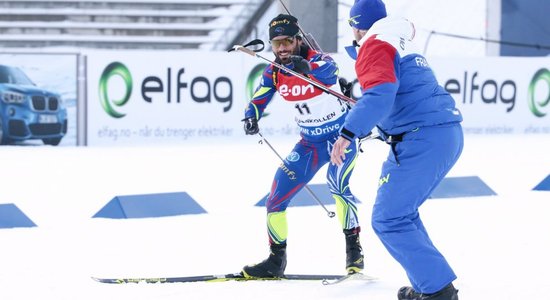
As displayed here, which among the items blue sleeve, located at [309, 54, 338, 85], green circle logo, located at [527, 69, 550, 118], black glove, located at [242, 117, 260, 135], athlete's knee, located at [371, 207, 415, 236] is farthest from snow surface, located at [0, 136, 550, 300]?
green circle logo, located at [527, 69, 550, 118]

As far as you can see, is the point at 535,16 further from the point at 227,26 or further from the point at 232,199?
the point at 232,199

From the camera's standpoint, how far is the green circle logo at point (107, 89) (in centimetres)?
1543

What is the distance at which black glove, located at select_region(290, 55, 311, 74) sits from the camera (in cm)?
624

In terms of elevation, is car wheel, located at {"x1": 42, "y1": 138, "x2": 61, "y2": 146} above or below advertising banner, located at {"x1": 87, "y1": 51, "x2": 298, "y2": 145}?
below

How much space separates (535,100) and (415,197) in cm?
1480

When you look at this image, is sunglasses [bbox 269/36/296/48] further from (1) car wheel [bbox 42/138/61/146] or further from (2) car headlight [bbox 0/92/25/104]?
(1) car wheel [bbox 42/138/61/146]

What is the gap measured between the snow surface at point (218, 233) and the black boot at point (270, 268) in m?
0.15

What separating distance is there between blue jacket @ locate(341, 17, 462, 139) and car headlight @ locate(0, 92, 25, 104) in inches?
402

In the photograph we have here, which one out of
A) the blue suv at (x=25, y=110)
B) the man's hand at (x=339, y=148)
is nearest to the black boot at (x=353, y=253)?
the man's hand at (x=339, y=148)

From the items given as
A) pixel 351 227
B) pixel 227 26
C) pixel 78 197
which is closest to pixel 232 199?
pixel 78 197

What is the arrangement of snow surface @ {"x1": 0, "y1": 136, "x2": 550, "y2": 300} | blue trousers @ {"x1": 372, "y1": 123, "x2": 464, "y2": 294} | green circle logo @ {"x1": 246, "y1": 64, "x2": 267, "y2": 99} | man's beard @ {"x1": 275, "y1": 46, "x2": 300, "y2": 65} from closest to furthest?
blue trousers @ {"x1": 372, "y1": 123, "x2": 464, "y2": 294}
snow surface @ {"x1": 0, "y1": 136, "x2": 550, "y2": 300}
man's beard @ {"x1": 275, "y1": 46, "x2": 300, "y2": 65}
green circle logo @ {"x1": 246, "y1": 64, "x2": 267, "y2": 99}

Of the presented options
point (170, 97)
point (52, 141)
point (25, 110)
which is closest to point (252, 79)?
point (170, 97)

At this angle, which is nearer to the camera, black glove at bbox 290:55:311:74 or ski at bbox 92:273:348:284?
ski at bbox 92:273:348:284

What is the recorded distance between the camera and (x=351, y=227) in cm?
645
